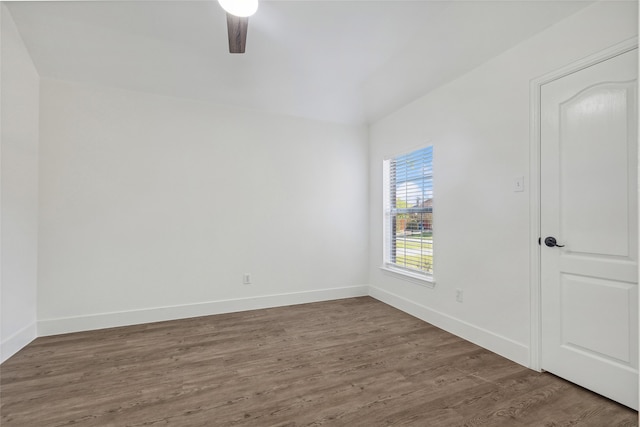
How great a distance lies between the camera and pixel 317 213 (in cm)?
408

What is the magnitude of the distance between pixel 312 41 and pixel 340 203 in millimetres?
2120

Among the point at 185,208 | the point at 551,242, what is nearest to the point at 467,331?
the point at 551,242

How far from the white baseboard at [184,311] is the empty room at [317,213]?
0.07 ft

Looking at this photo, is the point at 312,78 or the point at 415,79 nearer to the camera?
the point at 415,79

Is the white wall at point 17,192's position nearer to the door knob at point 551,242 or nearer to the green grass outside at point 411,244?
the green grass outside at point 411,244

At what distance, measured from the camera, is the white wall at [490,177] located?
2.05 metres

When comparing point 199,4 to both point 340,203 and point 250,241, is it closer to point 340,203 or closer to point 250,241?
point 250,241

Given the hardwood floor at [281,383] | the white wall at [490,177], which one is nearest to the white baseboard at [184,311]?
the hardwood floor at [281,383]

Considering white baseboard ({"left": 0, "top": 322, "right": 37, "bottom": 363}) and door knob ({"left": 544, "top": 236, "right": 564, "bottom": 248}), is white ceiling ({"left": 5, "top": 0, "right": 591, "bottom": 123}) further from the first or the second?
white baseboard ({"left": 0, "top": 322, "right": 37, "bottom": 363})

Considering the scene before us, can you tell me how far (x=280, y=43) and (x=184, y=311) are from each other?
3063 mm

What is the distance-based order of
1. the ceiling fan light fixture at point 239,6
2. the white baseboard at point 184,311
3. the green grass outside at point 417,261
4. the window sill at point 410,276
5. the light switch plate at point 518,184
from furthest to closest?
the green grass outside at point 417,261
the window sill at point 410,276
the white baseboard at point 184,311
the light switch plate at point 518,184
the ceiling fan light fixture at point 239,6

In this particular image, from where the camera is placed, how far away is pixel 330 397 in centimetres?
188

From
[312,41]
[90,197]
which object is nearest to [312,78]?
[312,41]

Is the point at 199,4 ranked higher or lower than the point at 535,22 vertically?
higher
